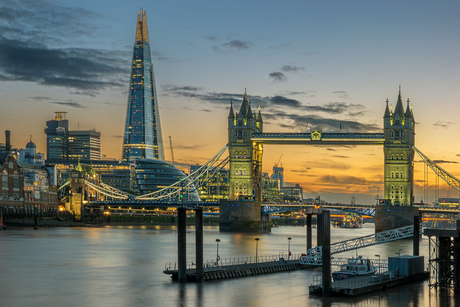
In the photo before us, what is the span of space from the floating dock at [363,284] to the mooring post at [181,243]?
9.30 metres

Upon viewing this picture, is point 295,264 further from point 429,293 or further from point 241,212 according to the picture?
point 241,212

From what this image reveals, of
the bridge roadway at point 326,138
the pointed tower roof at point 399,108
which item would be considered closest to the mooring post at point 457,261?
the bridge roadway at point 326,138

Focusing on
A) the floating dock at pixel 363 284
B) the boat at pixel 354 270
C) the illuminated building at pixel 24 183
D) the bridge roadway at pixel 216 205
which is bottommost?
the floating dock at pixel 363 284

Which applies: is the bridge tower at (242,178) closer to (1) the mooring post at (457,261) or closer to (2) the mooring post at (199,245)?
(2) the mooring post at (199,245)

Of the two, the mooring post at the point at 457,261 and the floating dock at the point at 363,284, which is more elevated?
the mooring post at the point at 457,261

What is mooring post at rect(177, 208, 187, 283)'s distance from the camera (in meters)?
55.1

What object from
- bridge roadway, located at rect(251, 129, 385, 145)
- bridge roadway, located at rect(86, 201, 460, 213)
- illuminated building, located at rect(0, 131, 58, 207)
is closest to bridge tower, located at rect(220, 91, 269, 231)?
bridge roadway, located at rect(86, 201, 460, 213)

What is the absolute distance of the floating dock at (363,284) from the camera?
171ft

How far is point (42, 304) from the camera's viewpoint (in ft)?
169

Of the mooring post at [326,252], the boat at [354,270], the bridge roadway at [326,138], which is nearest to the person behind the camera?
the mooring post at [326,252]

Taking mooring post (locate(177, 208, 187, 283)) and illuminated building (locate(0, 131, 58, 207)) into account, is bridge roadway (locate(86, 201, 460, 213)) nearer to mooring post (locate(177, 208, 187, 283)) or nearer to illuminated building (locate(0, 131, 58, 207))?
illuminated building (locate(0, 131, 58, 207))

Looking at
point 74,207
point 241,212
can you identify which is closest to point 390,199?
point 241,212

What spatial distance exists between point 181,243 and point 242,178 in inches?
4115

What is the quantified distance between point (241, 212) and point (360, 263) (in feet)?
309
